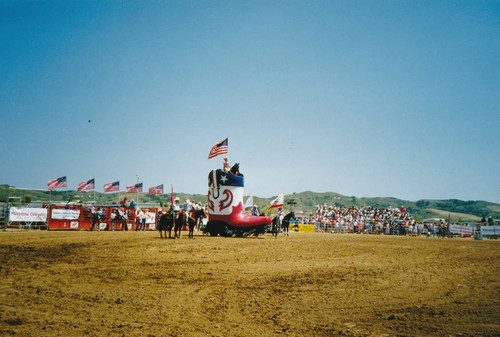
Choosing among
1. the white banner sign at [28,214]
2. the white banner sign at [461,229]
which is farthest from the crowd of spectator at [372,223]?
the white banner sign at [28,214]

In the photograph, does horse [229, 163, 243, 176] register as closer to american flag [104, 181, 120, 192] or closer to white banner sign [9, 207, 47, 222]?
white banner sign [9, 207, 47, 222]

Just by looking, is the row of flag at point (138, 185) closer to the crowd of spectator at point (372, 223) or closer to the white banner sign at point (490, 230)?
the crowd of spectator at point (372, 223)

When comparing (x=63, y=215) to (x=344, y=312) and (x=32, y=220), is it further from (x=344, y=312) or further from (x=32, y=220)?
(x=344, y=312)

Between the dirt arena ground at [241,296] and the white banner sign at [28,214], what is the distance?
14.1 meters

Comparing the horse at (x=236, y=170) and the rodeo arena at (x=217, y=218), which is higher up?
the horse at (x=236, y=170)

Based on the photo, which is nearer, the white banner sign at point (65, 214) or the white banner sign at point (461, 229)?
the white banner sign at point (65, 214)

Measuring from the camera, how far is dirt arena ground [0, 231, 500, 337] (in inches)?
174

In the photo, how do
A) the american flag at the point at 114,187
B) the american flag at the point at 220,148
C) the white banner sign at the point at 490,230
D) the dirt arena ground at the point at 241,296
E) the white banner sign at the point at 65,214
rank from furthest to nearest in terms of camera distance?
the american flag at the point at 114,187
the white banner sign at the point at 490,230
the white banner sign at the point at 65,214
the american flag at the point at 220,148
the dirt arena ground at the point at 241,296

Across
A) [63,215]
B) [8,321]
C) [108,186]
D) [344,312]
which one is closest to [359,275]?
[344,312]

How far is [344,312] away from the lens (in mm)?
5125

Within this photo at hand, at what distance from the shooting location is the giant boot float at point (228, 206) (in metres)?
16.2

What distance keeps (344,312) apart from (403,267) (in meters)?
4.65

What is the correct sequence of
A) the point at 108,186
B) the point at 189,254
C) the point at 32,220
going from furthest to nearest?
the point at 108,186 < the point at 32,220 < the point at 189,254

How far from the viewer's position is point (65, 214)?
23.0 m
